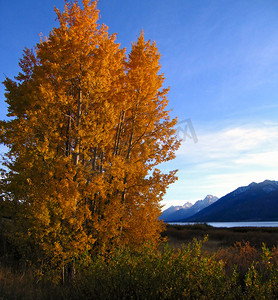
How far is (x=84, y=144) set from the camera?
683 cm

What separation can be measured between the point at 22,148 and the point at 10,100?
5.82m

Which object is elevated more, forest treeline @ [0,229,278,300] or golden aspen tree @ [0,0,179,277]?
golden aspen tree @ [0,0,179,277]

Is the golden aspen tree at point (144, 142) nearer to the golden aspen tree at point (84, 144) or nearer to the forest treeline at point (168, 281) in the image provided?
the golden aspen tree at point (84, 144)

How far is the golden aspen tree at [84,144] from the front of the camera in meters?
6.29

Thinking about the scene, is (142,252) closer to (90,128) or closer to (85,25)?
(90,128)

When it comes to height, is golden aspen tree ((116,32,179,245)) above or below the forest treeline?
above

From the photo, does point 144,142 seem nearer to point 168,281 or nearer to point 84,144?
point 84,144

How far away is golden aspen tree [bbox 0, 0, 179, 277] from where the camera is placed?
629 centimetres

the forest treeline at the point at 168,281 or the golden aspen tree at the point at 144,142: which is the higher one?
the golden aspen tree at the point at 144,142

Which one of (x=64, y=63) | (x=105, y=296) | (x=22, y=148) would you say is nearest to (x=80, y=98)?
(x=64, y=63)

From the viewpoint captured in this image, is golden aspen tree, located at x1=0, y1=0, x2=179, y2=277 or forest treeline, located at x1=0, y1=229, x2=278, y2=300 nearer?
forest treeline, located at x1=0, y1=229, x2=278, y2=300

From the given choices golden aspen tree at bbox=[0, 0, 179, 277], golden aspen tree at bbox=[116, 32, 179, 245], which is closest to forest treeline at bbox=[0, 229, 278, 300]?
golden aspen tree at bbox=[0, 0, 179, 277]

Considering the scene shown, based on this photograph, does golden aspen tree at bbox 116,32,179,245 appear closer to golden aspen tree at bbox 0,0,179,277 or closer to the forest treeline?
Answer: golden aspen tree at bbox 0,0,179,277

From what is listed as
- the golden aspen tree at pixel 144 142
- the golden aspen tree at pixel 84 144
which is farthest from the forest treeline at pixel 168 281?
the golden aspen tree at pixel 144 142
